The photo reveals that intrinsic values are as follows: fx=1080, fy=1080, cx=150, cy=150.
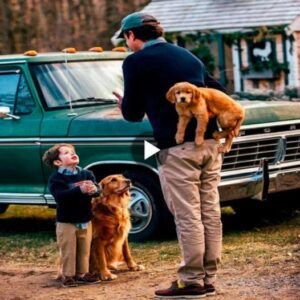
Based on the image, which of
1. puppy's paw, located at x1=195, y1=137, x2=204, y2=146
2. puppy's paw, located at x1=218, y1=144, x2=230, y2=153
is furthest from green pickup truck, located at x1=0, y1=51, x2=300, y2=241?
puppy's paw, located at x1=195, y1=137, x2=204, y2=146

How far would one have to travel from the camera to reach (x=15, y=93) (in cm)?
1054

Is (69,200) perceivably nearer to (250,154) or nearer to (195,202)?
(195,202)

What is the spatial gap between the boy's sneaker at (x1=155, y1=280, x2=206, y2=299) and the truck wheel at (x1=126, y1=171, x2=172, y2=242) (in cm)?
253

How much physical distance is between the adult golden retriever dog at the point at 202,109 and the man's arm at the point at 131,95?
9.7 inches

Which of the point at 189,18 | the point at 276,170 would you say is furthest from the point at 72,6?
the point at 276,170

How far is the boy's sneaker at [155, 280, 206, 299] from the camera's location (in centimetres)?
693

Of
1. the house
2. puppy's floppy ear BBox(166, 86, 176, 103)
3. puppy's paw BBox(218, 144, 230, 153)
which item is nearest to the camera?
puppy's floppy ear BBox(166, 86, 176, 103)

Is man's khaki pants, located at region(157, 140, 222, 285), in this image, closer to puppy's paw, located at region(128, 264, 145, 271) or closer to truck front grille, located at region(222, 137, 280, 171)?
puppy's paw, located at region(128, 264, 145, 271)

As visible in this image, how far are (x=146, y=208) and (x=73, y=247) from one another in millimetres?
1770

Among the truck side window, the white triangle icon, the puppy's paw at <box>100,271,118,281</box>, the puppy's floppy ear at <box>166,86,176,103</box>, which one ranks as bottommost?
the puppy's paw at <box>100,271,118,281</box>

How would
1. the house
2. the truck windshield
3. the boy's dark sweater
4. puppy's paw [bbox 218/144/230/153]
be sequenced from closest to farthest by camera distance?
puppy's paw [bbox 218/144/230/153] → the boy's dark sweater → the truck windshield → the house

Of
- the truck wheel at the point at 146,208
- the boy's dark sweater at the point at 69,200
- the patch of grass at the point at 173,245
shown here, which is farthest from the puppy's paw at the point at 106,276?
the truck wheel at the point at 146,208

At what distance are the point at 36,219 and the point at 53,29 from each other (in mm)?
16975

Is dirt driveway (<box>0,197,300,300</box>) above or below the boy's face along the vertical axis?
below
